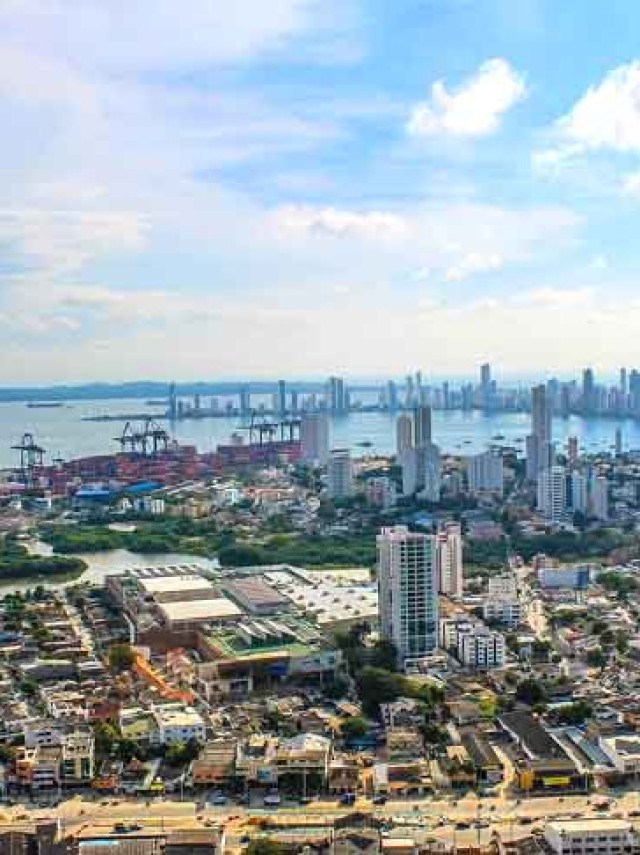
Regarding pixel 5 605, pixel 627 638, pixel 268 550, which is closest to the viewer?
pixel 627 638

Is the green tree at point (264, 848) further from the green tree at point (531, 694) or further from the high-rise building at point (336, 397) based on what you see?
the high-rise building at point (336, 397)

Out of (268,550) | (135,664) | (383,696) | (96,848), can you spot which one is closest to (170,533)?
(268,550)

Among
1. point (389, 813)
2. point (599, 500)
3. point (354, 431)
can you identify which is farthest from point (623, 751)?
point (354, 431)

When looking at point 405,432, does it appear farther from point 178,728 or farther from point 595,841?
point 595,841

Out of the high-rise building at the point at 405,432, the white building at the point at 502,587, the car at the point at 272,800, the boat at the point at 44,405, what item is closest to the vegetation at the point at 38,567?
the white building at the point at 502,587

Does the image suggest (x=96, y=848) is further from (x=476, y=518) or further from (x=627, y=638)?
(x=476, y=518)

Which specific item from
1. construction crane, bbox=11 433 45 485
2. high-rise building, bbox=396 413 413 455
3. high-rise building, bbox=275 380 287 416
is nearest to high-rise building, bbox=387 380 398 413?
high-rise building, bbox=275 380 287 416
